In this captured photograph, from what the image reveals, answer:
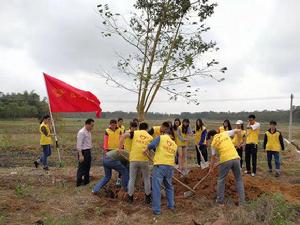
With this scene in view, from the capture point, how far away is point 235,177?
9070 mm

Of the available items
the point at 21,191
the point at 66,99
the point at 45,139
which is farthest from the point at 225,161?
the point at 45,139

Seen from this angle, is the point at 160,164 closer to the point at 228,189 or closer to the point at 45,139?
the point at 228,189

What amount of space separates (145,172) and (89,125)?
2.17 metres

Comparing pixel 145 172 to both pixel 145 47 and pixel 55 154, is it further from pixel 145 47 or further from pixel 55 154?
pixel 55 154

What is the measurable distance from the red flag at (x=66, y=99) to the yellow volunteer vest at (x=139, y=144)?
11.2 feet

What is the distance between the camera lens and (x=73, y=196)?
954 cm

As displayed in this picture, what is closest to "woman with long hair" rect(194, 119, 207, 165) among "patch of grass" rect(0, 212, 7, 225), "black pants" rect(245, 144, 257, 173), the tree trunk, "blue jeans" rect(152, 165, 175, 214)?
"black pants" rect(245, 144, 257, 173)

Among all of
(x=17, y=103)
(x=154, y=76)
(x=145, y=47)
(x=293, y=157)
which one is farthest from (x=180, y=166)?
(x=17, y=103)

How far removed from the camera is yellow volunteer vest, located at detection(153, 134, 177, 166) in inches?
331

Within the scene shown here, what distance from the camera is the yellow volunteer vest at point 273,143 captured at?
13164mm

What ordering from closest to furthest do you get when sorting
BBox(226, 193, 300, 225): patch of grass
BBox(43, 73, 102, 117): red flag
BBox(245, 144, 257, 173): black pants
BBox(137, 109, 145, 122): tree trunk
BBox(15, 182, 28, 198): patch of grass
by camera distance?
BBox(226, 193, 300, 225): patch of grass
BBox(15, 182, 28, 198): patch of grass
BBox(137, 109, 145, 122): tree trunk
BBox(43, 73, 102, 117): red flag
BBox(245, 144, 257, 173): black pants

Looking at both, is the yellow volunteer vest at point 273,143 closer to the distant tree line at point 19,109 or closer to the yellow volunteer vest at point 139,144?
the yellow volunteer vest at point 139,144

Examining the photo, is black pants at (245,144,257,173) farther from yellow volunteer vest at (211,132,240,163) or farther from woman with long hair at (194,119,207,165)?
yellow volunteer vest at (211,132,240,163)

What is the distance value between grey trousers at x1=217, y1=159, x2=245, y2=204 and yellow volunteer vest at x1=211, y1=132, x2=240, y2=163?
0.09 meters
